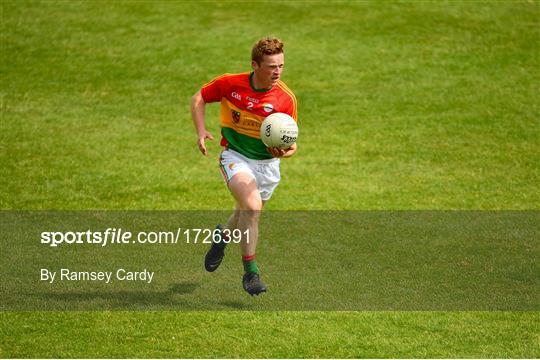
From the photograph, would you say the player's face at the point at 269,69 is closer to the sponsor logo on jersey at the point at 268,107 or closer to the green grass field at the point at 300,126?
the sponsor logo on jersey at the point at 268,107

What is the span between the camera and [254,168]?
10234 mm

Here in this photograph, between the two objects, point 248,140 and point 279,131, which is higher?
point 279,131

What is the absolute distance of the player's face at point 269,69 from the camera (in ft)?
31.9

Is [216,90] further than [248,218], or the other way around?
[216,90]

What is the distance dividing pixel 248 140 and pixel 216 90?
0.67 meters

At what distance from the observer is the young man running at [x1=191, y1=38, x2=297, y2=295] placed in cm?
998

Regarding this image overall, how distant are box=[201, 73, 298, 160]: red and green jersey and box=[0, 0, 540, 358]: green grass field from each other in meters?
1.76

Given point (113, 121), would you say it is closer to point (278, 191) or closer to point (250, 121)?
point (278, 191)

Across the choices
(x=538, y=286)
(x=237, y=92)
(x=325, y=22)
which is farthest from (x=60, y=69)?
(x=538, y=286)

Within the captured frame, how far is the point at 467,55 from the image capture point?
19984mm

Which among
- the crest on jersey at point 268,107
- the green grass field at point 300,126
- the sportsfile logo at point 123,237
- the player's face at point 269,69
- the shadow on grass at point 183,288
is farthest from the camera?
the sportsfile logo at point 123,237

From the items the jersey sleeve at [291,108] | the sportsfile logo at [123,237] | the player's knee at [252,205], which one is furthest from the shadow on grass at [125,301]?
the jersey sleeve at [291,108]

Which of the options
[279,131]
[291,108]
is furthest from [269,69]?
[279,131]

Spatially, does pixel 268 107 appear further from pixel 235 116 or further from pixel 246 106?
pixel 235 116
